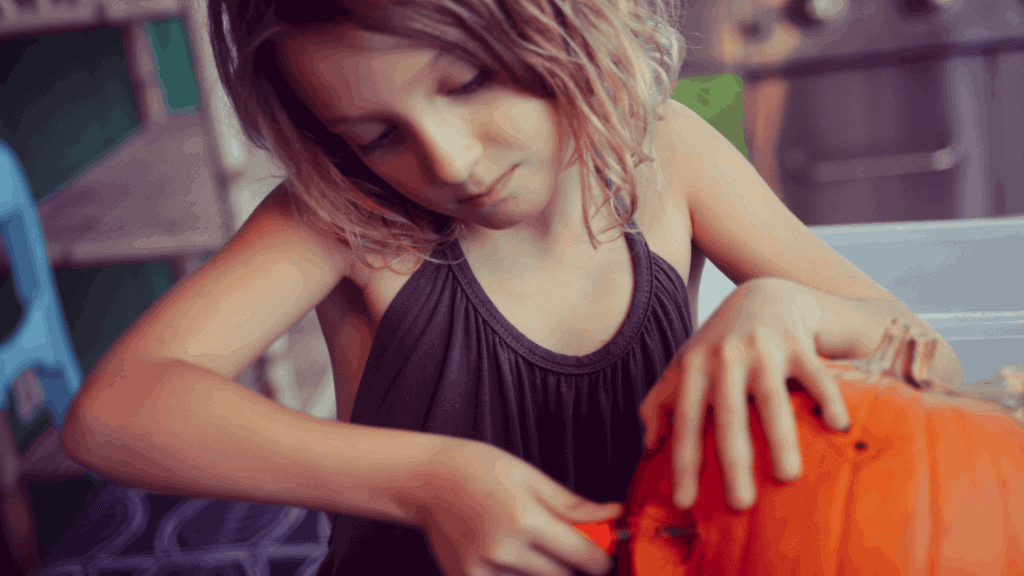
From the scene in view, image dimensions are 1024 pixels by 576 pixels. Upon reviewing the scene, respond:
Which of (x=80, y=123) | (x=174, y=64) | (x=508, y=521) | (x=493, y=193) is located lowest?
(x=508, y=521)

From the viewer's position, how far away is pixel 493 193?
0.35 meters

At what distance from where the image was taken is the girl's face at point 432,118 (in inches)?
12.1

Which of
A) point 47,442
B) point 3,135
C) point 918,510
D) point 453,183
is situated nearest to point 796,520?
point 918,510

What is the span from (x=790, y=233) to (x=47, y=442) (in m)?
1.07

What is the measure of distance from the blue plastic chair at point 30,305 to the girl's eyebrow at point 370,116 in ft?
2.32

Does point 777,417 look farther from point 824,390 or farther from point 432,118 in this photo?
point 432,118

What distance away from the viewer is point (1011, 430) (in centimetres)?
25

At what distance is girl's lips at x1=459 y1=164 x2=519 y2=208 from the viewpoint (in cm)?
35

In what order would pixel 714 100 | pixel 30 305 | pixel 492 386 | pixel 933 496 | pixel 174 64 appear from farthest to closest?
pixel 174 64 < pixel 30 305 < pixel 714 100 < pixel 492 386 < pixel 933 496

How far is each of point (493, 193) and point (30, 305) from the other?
0.84m

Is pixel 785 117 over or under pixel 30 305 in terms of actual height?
over

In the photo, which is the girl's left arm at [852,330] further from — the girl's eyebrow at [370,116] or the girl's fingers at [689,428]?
the girl's eyebrow at [370,116]

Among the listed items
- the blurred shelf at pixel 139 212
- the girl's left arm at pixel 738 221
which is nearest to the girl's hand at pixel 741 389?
the girl's left arm at pixel 738 221

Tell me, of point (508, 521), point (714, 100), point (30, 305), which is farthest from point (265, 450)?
point (30, 305)
